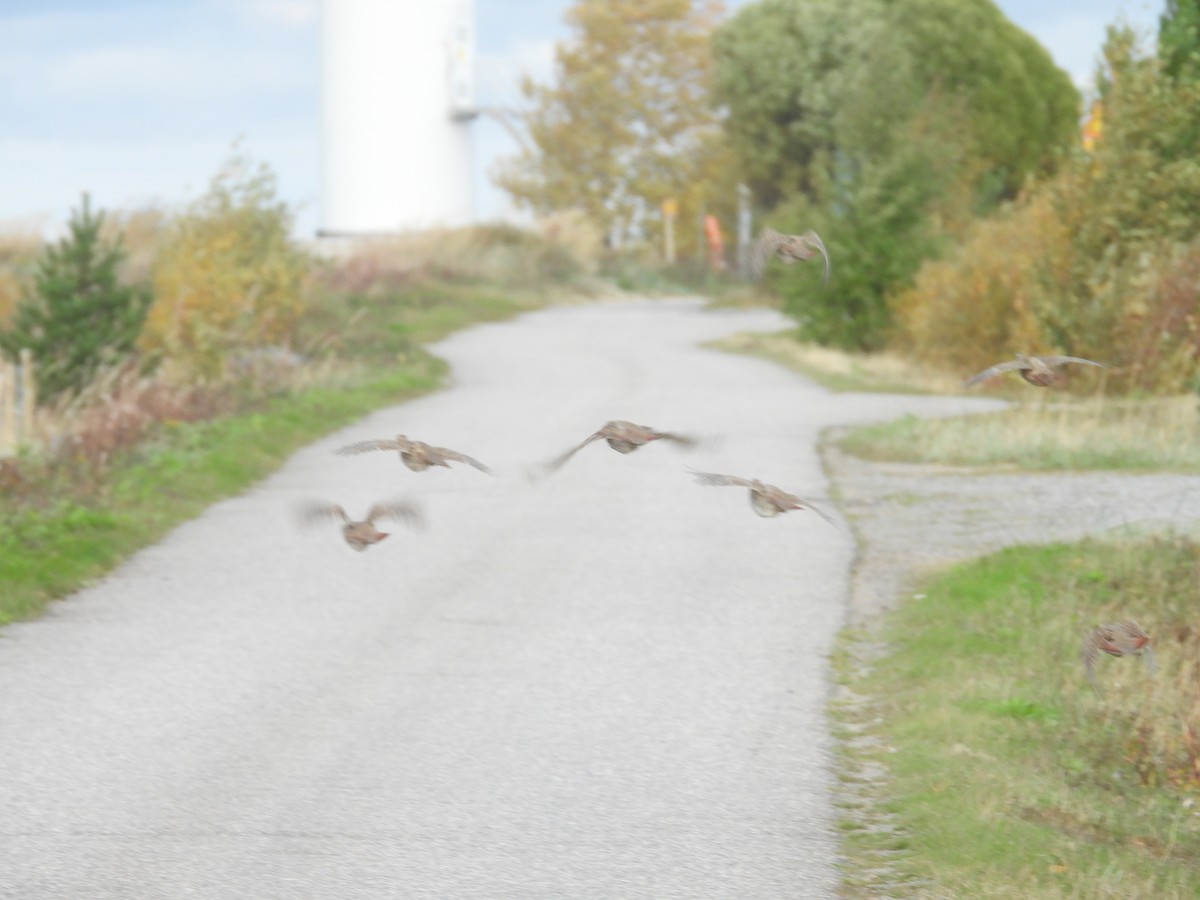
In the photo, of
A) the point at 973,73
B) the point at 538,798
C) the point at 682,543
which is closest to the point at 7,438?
the point at 682,543

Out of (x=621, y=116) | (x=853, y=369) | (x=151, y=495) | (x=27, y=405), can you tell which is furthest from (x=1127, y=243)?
(x=621, y=116)

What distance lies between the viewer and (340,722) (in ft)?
26.4

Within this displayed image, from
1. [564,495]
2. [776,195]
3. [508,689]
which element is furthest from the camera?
[776,195]

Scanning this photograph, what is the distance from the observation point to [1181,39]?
20547 mm

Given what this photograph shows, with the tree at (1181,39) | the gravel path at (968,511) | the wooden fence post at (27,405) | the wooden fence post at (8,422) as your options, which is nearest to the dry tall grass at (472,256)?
the wooden fence post at (27,405)

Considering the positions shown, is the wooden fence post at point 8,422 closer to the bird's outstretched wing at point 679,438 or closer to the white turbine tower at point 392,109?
the bird's outstretched wing at point 679,438

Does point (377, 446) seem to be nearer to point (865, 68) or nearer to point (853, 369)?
point (853, 369)

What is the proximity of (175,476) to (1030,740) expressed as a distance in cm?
902

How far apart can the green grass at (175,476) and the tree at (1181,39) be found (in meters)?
10.1

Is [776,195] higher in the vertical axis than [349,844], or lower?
higher

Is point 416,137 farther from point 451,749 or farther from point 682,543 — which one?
point 451,749

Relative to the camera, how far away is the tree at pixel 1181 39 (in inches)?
804

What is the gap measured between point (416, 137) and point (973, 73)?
14863mm

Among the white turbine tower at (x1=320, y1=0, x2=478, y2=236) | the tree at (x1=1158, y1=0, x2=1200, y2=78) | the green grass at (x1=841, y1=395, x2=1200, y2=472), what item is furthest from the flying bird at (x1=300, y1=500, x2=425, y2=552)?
the white turbine tower at (x1=320, y1=0, x2=478, y2=236)
